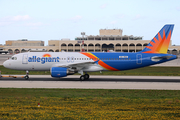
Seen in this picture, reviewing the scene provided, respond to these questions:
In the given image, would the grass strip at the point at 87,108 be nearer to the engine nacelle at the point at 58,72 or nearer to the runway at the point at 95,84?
the runway at the point at 95,84

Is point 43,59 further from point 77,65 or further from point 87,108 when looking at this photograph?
point 87,108

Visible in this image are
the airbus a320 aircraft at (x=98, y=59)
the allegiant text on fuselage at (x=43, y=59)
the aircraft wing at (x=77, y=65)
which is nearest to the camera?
the aircraft wing at (x=77, y=65)

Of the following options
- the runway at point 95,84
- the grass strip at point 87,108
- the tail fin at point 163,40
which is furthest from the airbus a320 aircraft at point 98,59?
the grass strip at point 87,108

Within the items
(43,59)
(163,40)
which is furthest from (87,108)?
(163,40)

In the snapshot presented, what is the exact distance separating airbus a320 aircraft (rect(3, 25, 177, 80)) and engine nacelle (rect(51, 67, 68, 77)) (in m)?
1.43

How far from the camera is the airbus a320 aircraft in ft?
109

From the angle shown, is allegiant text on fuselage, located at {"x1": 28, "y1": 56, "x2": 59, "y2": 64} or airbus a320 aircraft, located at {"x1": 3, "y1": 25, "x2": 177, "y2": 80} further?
allegiant text on fuselage, located at {"x1": 28, "y1": 56, "x2": 59, "y2": 64}

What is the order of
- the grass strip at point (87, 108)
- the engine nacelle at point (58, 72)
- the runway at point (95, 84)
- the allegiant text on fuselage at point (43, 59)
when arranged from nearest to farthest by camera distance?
the grass strip at point (87, 108), the runway at point (95, 84), the engine nacelle at point (58, 72), the allegiant text on fuselage at point (43, 59)

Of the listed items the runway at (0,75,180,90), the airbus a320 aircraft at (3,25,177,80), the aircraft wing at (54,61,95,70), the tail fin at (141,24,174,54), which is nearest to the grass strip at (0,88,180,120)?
the runway at (0,75,180,90)

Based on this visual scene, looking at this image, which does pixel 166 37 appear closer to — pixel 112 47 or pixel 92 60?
pixel 92 60

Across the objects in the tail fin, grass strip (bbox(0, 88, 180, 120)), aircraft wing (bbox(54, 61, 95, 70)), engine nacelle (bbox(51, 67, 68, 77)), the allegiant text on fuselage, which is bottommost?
grass strip (bbox(0, 88, 180, 120))

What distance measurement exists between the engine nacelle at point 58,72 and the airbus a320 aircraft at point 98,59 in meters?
1.43

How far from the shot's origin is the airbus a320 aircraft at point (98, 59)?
33375 millimetres

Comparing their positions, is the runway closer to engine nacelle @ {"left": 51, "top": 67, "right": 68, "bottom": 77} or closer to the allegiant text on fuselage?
engine nacelle @ {"left": 51, "top": 67, "right": 68, "bottom": 77}
